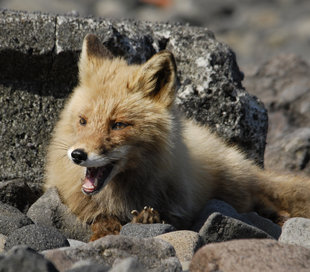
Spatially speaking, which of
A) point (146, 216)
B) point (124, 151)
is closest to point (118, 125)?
point (124, 151)

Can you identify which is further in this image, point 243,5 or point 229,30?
point 243,5

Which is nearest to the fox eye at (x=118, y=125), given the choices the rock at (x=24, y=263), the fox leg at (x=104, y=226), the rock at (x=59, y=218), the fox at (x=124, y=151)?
the fox at (x=124, y=151)

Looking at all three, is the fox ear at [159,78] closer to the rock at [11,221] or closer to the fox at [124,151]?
the fox at [124,151]

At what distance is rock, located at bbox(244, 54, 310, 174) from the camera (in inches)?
312

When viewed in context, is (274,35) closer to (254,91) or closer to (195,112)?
(254,91)

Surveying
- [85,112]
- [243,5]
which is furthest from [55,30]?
[243,5]

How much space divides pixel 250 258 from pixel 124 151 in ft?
5.63

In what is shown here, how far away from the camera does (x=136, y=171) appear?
5.34 metres

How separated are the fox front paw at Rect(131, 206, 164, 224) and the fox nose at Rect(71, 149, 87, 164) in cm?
75

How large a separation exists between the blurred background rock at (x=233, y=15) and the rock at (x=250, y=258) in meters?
18.1

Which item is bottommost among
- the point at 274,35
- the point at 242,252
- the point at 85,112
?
the point at 242,252

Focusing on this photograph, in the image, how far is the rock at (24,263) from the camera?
333 cm

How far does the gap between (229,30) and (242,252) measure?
72.9 ft

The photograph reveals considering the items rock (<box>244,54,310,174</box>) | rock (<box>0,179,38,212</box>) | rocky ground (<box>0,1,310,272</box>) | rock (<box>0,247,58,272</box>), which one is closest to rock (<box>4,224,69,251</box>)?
rocky ground (<box>0,1,310,272</box>)
